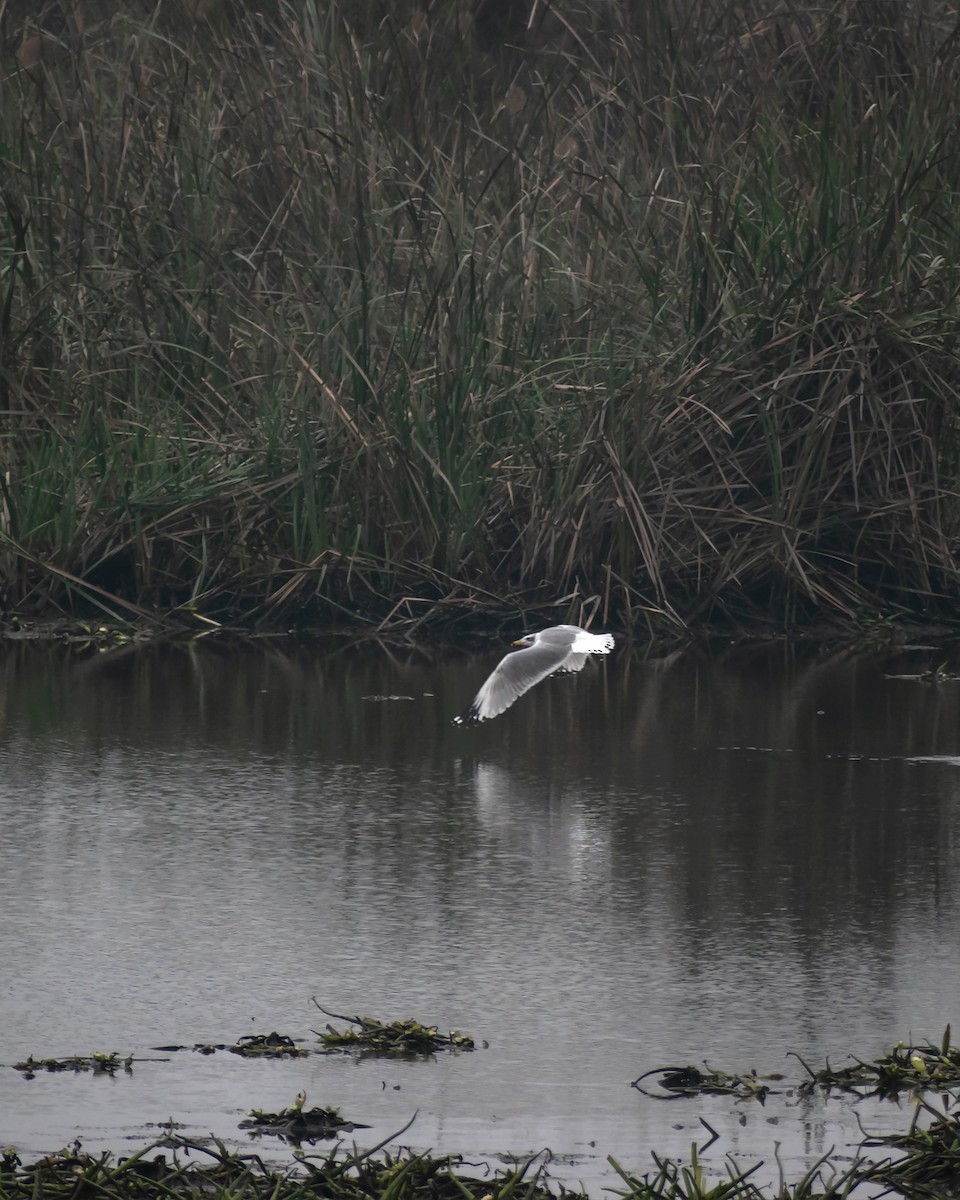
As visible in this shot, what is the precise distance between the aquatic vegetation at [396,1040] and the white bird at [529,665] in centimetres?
Result: 368

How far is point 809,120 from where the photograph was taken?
43.0ft

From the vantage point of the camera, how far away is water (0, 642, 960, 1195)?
15.3 ft

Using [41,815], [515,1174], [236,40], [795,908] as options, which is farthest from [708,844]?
[236,40]

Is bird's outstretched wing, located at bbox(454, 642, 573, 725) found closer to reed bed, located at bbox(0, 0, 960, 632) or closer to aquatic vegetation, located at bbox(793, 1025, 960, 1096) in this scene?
reed bed, located at bbox(0, 0, 960, 632)

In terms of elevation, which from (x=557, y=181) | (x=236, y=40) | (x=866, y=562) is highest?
(x=236, y=40)

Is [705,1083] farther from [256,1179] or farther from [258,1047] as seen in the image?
[256,1179]

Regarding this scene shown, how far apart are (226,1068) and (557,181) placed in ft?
28.7

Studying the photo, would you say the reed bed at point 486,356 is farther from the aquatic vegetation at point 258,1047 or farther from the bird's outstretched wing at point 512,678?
the aquatic vegetation at point 258,1047

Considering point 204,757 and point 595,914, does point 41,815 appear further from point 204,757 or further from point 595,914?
point 595,914

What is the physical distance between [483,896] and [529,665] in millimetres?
2634

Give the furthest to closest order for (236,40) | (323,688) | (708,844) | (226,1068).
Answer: (236,40) → (323,688) → (708,844) → (226,1068)

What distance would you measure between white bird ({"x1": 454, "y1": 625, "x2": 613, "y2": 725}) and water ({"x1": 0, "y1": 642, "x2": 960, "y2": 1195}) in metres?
0.16

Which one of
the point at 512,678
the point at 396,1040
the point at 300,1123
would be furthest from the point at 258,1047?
the point at 512,678

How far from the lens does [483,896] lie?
6371mm
